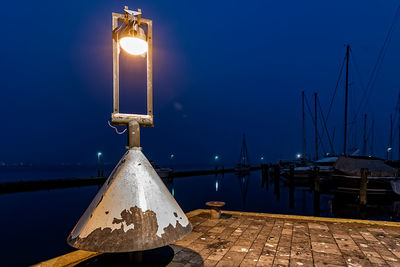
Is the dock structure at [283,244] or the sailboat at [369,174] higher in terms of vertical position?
the dock structure at [283,244]

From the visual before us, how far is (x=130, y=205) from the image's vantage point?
7.53ft

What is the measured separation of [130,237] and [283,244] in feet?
12.6

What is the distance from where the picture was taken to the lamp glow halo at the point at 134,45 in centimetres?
275

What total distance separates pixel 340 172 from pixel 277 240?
61.9ft

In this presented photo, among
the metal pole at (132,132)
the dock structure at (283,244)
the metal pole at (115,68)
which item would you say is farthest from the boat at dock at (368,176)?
the metal pole at (115,68)

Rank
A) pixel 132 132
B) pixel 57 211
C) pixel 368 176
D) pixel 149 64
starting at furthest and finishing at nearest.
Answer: pixel 57 211 → pixel 368 176 → pixel 149 64 → pixel 132 132

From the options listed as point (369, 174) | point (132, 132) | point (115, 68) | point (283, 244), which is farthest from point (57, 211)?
point (369, 174)

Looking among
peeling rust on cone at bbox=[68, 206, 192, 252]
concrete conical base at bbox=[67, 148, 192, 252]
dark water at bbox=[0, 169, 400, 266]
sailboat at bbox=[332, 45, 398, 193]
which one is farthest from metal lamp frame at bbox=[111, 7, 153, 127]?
sailboat at bbox=[332, 45, 398, 193]

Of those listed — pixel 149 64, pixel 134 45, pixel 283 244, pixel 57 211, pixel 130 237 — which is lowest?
pixel 57 211

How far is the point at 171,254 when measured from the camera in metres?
3.93

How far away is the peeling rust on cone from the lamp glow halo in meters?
2.02

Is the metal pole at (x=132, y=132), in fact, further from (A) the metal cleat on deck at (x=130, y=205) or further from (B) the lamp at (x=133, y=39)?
(B) the lamp at (x=133, y=39)

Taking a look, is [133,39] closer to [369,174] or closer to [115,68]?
[115,68]

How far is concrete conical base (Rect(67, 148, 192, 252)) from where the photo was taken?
2.14m
